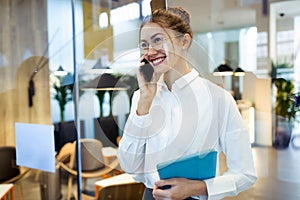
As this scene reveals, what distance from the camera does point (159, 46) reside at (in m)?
1.13

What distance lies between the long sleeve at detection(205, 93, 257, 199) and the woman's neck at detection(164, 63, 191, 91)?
207mm

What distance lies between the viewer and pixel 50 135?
2.09 meters

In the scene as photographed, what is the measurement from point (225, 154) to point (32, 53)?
6.76 ft

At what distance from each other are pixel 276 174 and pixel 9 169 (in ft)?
6.72

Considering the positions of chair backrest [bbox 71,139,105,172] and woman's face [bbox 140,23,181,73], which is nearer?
woman's face [bbox 140,23,181,73]

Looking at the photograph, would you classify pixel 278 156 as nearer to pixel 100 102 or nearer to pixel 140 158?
pixel 140 158

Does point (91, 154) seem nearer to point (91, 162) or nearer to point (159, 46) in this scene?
point (91, 162)

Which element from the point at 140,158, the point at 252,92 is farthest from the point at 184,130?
the point at 252,92

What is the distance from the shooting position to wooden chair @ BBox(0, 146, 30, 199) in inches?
91.1

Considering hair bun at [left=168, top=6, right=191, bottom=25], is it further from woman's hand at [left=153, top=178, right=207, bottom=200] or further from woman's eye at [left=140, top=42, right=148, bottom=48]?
woman's hand at [left=153, top=178, right=207, bottom=200]

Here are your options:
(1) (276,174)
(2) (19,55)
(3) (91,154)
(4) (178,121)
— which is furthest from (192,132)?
(2) (19,55)

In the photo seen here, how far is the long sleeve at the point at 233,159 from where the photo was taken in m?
1.07

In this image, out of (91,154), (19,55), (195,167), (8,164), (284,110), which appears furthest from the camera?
(19,55)

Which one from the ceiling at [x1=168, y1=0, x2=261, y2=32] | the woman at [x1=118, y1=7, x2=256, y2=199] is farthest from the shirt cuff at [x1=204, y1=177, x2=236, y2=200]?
the ceiling at [x1=168, y1=0, x2=261, y2=32]
